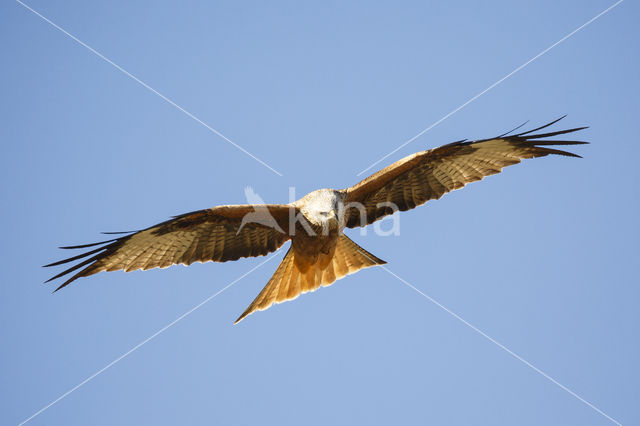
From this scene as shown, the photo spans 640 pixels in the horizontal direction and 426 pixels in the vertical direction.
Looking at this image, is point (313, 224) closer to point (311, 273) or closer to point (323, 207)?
point (323, 207)

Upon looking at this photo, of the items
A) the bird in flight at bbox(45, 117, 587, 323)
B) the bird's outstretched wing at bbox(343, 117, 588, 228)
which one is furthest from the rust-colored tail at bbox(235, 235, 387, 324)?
the bird's outstretched wing at bbox(343, 117, 588, 228)

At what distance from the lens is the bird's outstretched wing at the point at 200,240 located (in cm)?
770

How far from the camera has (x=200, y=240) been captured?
27.1ft

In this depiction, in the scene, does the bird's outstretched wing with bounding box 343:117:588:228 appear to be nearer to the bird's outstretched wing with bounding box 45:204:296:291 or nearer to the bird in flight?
the bird in flight

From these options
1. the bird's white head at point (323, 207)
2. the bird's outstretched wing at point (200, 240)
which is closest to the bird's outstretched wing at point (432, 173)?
the bird's white head at point (323, 207)

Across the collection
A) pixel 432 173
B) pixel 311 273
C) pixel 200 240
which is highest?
pixel 432 173

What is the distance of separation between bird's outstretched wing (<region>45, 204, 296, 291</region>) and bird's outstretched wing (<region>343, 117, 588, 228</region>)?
101 cm

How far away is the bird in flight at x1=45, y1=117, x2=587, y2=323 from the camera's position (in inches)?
308

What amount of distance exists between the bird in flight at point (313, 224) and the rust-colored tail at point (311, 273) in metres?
0.01

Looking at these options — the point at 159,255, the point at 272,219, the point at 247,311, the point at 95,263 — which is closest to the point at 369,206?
the point at 272,219

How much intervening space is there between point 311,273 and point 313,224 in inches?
36.1

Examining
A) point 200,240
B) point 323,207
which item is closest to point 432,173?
point 323,207

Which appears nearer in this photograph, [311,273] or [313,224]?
[313,224]

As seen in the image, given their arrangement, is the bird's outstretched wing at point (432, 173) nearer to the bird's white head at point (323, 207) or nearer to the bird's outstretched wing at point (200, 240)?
the bird's white head at point (323, 207)
